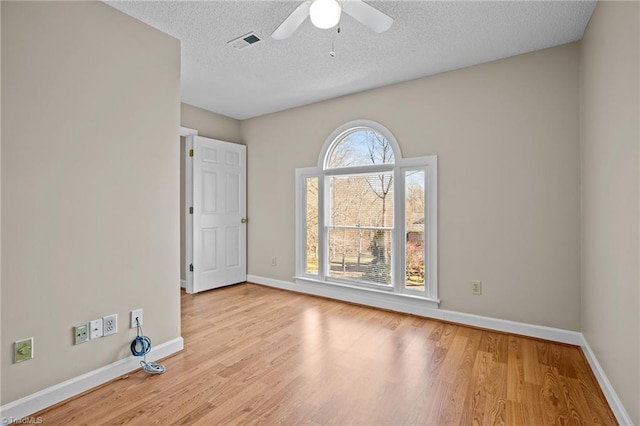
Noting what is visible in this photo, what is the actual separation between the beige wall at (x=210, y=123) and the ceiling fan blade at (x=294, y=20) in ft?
8.24

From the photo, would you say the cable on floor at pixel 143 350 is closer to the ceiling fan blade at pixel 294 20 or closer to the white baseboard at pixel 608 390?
the ceiling fan blade at pixel 294 20

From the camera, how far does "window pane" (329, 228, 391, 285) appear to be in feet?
11.9

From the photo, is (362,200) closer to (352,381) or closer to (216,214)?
(216,214)

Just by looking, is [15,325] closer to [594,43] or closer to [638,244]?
[638,244]

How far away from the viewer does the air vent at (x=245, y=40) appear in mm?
2463

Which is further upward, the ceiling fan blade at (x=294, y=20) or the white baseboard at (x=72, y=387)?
the ceiling fan blade at (x=294, y=20)

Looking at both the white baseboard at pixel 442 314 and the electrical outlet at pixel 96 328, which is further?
the white baseboard at pixel 442 314

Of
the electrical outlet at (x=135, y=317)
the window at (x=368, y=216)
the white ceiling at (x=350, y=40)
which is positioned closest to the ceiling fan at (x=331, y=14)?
the white ceiling at (x=350, y=40)

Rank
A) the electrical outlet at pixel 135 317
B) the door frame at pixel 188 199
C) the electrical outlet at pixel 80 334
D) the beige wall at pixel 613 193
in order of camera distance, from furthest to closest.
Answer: the door frame at pixel 188 199
the electrical outlet at pixel 135 317
the electrical outlet at pixel 80 334
the beige wall at pixel 613 193

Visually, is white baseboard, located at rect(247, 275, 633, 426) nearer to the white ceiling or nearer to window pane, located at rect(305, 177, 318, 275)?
window pane, located at rect(305, 177, 318, 275)

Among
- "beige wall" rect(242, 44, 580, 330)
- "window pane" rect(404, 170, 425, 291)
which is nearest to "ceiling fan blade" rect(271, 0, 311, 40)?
"beige wall" rect(242, 44, 580, 330)

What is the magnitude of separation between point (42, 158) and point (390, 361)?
8.30ft

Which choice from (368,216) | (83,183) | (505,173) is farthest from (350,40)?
(83,183)

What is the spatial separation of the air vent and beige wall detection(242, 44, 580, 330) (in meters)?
1.53
